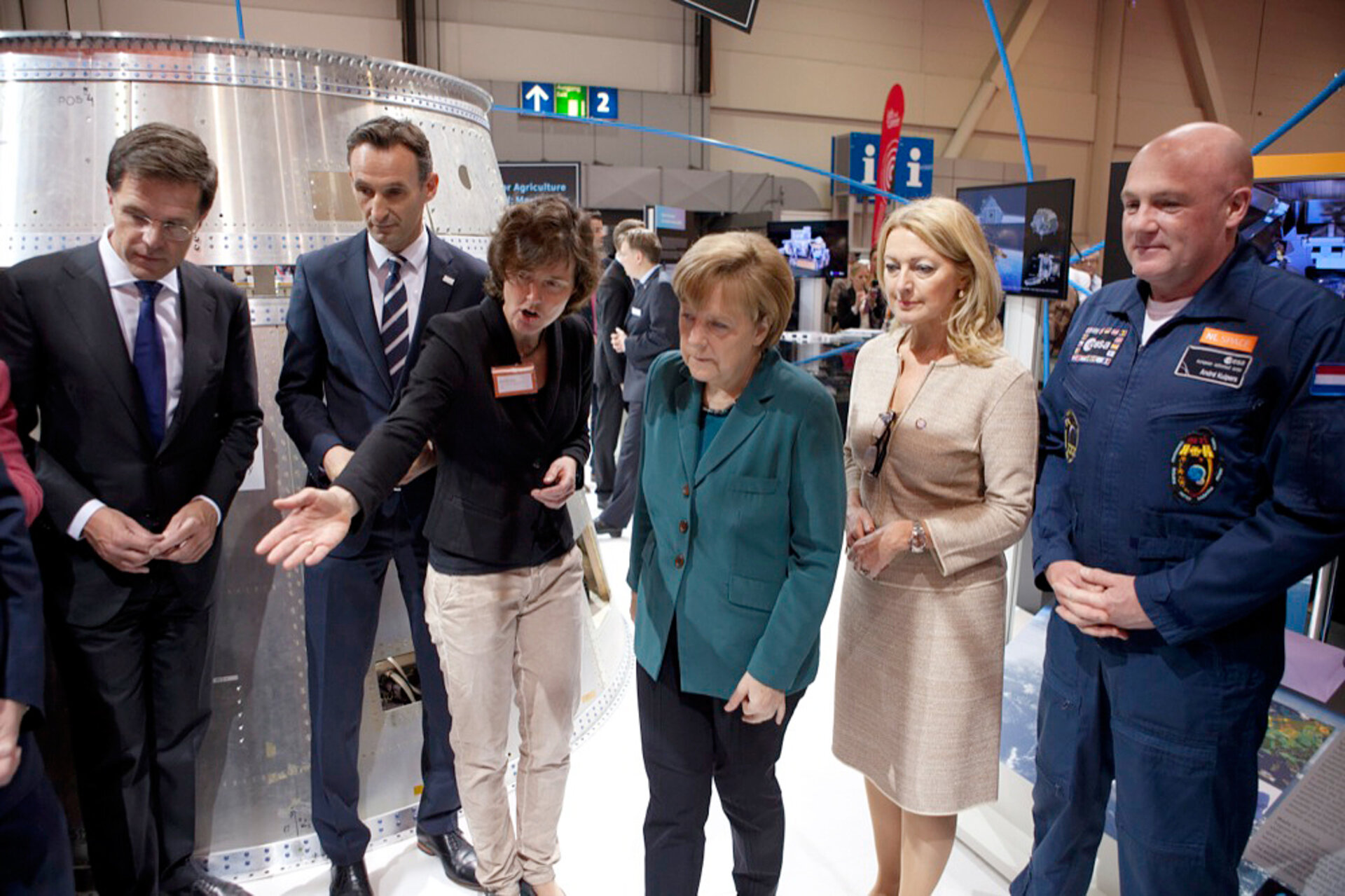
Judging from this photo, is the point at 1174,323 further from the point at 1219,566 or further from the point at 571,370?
the point at 571,370

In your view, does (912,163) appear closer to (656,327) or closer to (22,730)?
(656,327)

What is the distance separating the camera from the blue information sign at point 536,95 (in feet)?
43.7

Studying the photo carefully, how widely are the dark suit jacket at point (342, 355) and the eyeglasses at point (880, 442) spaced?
1.20 meters

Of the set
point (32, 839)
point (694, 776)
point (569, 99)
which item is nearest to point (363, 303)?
point (32, 839)

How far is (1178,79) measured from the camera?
17.4 meters

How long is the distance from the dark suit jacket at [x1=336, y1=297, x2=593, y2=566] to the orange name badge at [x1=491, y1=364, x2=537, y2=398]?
3cm

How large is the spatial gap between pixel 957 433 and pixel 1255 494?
0.60 meters

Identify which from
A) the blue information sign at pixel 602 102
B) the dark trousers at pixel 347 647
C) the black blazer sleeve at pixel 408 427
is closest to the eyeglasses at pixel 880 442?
the black blazer sleeve at pixel 408 427

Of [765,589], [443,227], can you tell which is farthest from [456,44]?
[765,589]

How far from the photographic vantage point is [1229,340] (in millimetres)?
1721

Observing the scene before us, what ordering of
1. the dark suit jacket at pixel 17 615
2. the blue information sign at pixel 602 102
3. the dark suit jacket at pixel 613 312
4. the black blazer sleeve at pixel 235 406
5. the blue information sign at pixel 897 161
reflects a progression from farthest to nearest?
the blue information sign at pixel 897 161, the blue information sign at pixel 602 102, the dark suit jacket at pixel 613 312, the black blazer sleeve at pixel 235 406, the dark suit jacket at pixel 17 615

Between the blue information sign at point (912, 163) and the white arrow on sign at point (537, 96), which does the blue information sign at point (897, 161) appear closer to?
the blue information sign at point (912, 163)

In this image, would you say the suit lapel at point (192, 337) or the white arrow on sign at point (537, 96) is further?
the white arrow on sign at point (537, 96)

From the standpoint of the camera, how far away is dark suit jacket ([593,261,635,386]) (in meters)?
6.50
